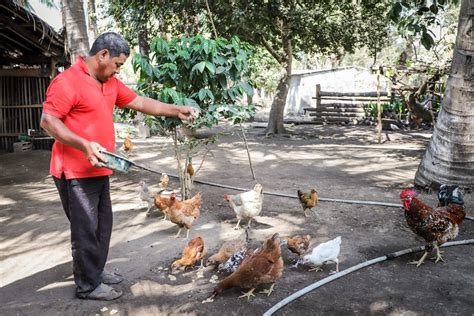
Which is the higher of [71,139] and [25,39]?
[25,39]

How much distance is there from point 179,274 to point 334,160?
715 centimetres

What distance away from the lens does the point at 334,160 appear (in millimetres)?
10586

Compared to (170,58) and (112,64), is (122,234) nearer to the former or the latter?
(170,58)

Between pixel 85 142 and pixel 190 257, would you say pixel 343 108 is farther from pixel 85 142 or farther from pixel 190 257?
pixel 85 142

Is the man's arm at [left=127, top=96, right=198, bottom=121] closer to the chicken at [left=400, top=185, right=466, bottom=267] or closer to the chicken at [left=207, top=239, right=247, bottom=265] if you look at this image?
the chicken at [left=207, top=239, right=247, bottom=265]

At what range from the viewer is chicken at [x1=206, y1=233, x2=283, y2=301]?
350 centimetres

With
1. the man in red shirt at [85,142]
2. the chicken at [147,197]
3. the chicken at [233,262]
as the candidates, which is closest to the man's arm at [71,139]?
the man in red shirt at [85,142]

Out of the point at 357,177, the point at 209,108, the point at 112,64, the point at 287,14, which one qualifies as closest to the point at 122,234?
the point at 209,108

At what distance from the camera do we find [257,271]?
3.49 m

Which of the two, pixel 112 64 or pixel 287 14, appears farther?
pixel 287 14

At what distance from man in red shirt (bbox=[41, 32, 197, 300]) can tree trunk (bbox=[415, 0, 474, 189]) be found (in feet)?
16.7

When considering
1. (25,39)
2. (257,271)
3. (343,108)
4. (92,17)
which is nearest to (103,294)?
(257,271)

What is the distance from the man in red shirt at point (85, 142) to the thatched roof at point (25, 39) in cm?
741

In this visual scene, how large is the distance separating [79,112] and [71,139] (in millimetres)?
345
